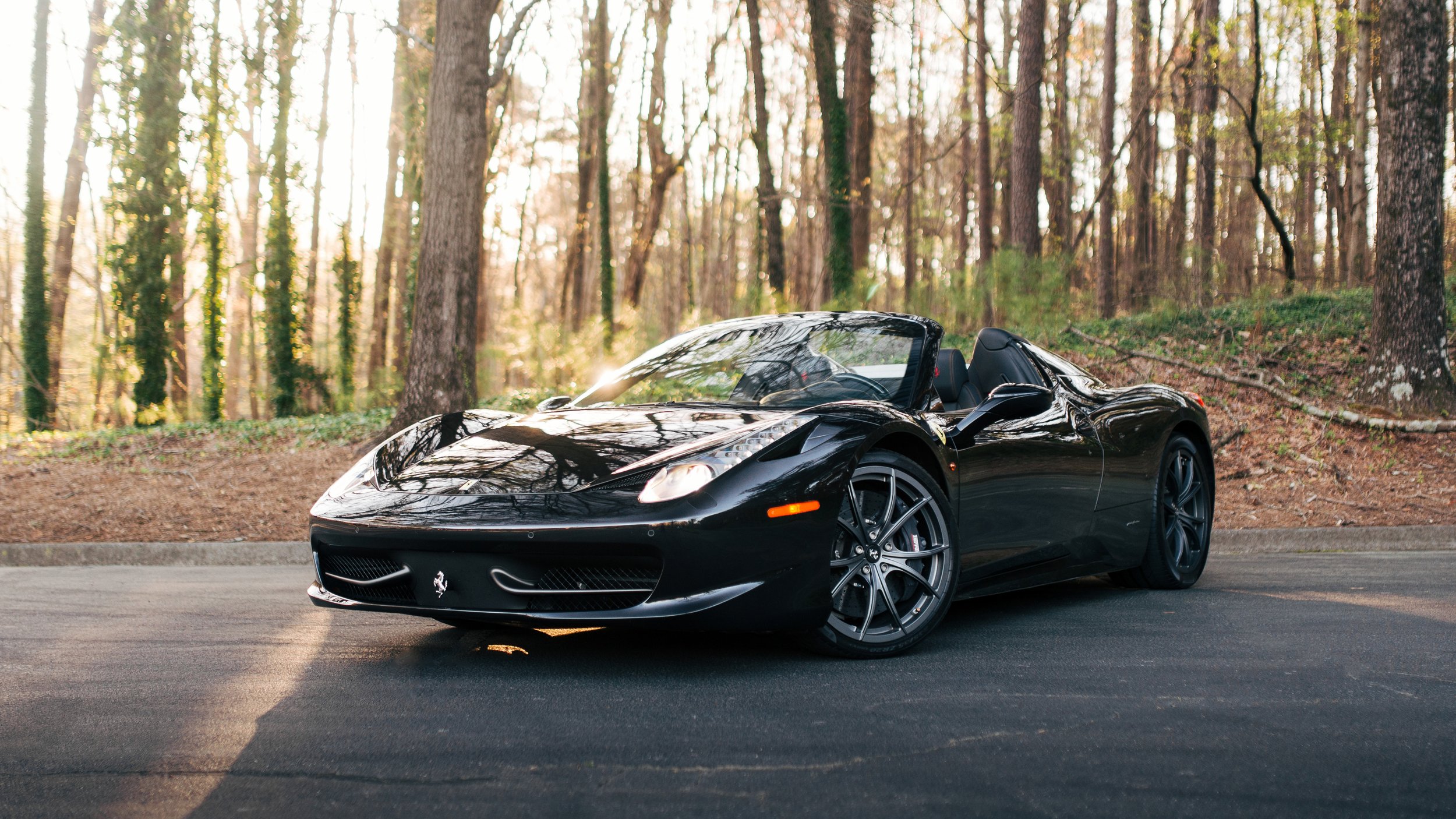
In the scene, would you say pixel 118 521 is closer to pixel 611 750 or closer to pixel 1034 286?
pixel 611 750

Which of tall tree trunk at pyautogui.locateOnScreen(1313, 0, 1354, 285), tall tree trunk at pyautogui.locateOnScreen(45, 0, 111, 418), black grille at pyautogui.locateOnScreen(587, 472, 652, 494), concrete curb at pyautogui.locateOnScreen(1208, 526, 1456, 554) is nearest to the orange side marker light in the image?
black grille at pyautogui.locateOnScreen(587, 472, 652, 494)

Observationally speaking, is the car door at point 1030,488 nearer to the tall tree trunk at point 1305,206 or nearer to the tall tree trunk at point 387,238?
the tall tree trunk at point 387,238

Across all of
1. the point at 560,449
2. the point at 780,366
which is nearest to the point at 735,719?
the point at 560,449

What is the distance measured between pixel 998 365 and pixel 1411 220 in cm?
786

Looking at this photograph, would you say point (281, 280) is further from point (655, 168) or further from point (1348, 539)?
point (1348, 539)

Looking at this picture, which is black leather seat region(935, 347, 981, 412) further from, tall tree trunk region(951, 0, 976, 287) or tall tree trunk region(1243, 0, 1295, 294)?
tall tree trunk region(951, 0, 976, 287)

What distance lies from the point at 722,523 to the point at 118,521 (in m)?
7.21

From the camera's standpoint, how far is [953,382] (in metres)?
4.76

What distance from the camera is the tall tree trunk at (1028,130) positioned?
17.8m

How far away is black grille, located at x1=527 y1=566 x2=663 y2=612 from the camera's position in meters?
3.35

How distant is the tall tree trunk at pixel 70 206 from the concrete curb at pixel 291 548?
17.4 metres

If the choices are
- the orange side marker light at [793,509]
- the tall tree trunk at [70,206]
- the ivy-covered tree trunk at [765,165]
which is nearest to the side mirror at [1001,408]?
the orange side marker light at [793,509]

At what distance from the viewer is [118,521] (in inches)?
347

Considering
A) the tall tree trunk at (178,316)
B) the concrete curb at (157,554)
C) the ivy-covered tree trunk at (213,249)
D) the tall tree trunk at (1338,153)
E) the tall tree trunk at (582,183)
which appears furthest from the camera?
the tall tree trunk at (582,183)
